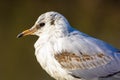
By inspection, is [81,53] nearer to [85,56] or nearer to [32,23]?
[85,56]

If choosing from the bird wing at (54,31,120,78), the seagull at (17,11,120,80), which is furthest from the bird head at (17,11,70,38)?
the bird wing at (54,31,120,78)

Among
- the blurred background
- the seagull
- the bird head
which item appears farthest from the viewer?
the blurred background

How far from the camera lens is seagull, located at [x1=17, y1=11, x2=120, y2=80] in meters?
12.1

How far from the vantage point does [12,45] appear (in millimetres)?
18891

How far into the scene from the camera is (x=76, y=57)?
12.2 metres

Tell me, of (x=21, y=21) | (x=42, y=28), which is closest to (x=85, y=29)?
(x=21, y=21)

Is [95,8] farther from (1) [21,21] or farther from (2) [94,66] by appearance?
(2) [94,66]

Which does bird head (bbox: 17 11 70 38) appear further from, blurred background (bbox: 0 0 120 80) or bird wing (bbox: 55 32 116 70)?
blurred background (bbox: 0 0 120 80)

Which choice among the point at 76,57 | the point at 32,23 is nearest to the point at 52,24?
the point at 76,57

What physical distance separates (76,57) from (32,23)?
749cm

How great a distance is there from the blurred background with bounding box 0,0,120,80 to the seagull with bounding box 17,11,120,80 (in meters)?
4.34

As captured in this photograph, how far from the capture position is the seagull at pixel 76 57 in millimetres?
12109

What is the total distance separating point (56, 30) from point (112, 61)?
37.0 inches

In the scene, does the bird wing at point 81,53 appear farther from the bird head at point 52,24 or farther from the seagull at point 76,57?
the bird head at point 52,24
